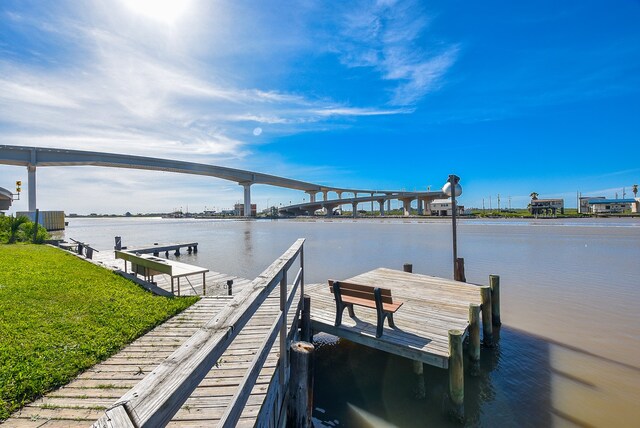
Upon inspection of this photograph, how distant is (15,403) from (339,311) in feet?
14.6

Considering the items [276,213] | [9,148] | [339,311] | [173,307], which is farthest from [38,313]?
[276,213]

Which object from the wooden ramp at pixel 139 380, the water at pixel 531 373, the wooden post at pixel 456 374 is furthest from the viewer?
the water at pixel 531 373

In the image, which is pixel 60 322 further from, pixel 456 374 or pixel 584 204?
pixel 584 204

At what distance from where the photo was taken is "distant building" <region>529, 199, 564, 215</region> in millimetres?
102838

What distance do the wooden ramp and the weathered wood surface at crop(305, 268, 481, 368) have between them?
1728 mm

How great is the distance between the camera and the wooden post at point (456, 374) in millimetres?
4863

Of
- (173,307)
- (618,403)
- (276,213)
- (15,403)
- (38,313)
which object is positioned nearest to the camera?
(15,403)

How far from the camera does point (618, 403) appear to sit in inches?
206

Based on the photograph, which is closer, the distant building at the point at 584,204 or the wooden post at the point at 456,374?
the wooden post at the point at 456,374

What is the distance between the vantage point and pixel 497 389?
5699mm

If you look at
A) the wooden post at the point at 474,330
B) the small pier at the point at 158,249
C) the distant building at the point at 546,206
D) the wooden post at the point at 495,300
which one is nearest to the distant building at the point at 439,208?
the distant building at the point at 546,206

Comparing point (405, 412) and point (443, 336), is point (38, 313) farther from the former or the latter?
point (443, 336)

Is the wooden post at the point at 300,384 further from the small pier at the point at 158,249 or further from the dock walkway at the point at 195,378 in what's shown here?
the small pier at the point at 158,249

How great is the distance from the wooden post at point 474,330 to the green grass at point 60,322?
573 cm
